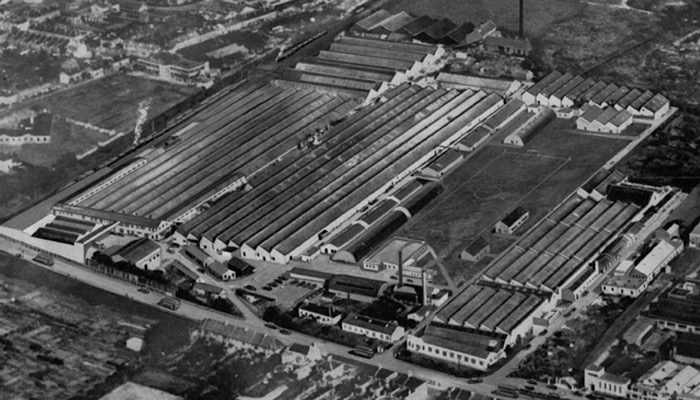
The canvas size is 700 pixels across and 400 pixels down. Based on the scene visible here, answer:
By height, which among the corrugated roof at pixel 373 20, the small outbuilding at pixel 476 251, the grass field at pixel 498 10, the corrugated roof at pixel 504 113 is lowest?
the grass field at pixel 498 10

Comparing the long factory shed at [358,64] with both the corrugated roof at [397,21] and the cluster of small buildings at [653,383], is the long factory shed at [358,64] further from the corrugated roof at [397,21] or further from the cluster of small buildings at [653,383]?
the cluster of small buildings at [653,383]

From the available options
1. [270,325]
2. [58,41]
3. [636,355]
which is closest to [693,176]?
[636,355]

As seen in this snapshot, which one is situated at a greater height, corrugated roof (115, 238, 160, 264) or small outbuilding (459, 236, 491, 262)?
corrugated roof (115, 238, 160, 264)

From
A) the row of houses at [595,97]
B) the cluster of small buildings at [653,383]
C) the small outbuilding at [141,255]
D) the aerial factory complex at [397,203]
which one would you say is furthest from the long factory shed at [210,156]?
the cluster of small buildings at [653,383]

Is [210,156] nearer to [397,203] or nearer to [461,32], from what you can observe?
[397,203]

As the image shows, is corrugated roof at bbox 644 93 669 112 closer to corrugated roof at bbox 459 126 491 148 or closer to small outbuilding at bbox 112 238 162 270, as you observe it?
corrugated roof at bbox 459 126 491 148

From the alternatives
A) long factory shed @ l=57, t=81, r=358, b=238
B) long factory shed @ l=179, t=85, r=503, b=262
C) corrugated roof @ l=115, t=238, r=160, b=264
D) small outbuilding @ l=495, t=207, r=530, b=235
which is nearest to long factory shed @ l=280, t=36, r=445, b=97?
long factory shed @ l=57, t=81, r=358, b=238
